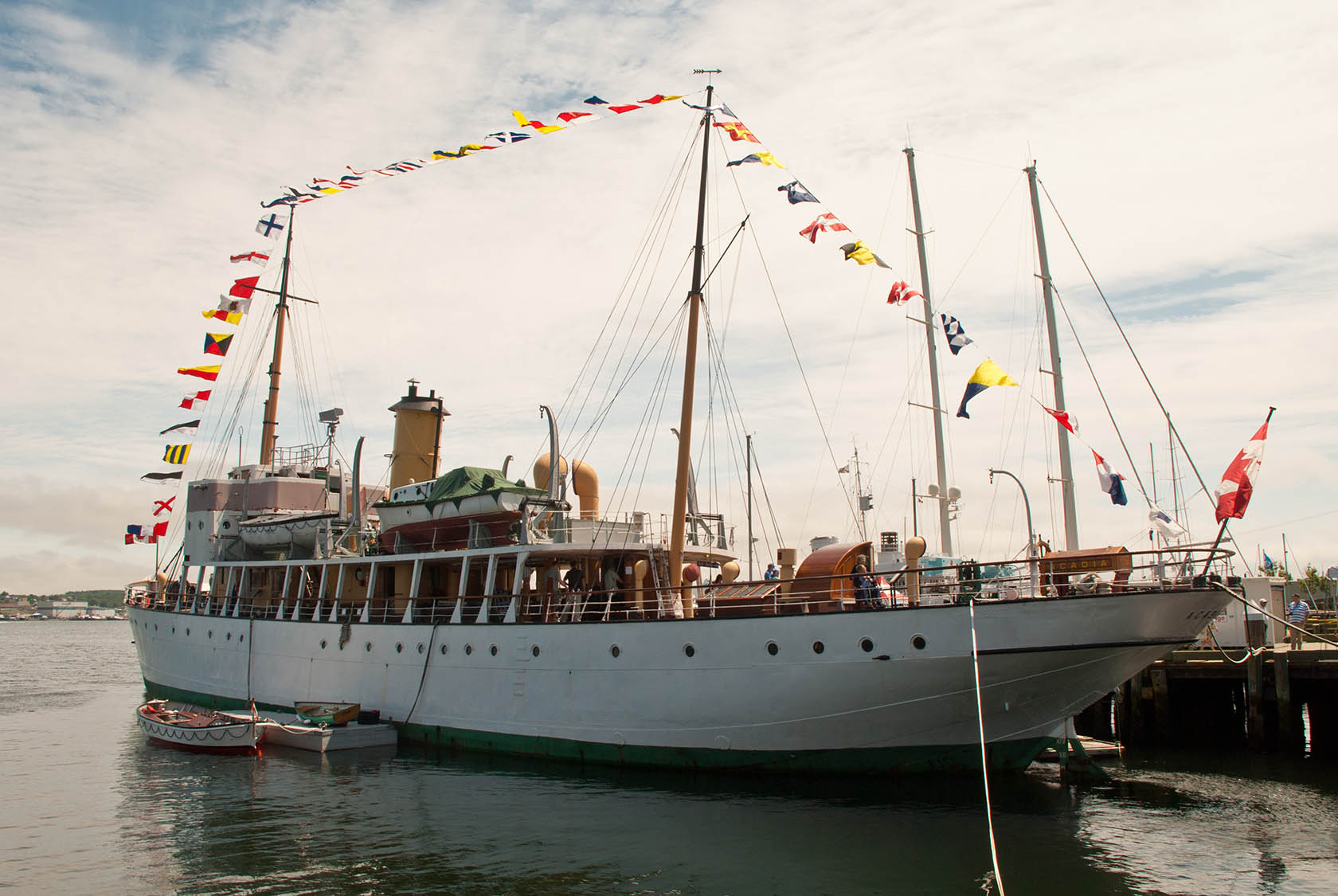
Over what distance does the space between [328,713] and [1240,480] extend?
21031mm

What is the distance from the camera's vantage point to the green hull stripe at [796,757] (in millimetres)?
17109

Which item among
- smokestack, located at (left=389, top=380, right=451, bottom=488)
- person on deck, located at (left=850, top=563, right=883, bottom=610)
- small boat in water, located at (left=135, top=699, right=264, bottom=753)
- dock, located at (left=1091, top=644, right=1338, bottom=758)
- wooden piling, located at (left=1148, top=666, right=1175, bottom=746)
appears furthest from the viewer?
smokestack, located at (left=389, top=380, right=451, bottom=488)

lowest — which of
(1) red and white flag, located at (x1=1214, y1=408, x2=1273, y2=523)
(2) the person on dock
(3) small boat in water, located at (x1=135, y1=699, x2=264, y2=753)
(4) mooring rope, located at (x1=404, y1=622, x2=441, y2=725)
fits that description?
→ (3) small boat in water, located at (x1=135, y1=699, x2=264, y2=753)

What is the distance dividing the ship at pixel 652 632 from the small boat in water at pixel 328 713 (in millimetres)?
646

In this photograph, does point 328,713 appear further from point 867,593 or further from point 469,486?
point 867,593

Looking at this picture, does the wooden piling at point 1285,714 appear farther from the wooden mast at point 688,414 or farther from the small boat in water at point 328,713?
the small boat in water at point 328,713

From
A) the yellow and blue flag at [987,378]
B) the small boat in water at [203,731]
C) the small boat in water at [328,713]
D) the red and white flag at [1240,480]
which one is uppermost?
the yellow and blue flag at [987,378]

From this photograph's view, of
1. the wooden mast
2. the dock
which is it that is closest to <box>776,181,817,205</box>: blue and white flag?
the wooden mast

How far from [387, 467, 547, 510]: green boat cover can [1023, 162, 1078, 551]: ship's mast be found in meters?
15.5

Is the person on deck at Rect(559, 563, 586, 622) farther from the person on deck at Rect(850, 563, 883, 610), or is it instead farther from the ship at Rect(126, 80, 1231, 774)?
the person on deck at Rect(850, 563, 883, 610)

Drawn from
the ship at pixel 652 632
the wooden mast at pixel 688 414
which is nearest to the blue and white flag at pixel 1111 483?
the ship at pixel 652 632

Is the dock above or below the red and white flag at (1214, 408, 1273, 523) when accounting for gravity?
below

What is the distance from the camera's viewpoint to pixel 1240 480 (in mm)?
14227

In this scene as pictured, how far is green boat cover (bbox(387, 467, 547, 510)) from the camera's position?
912 inches
